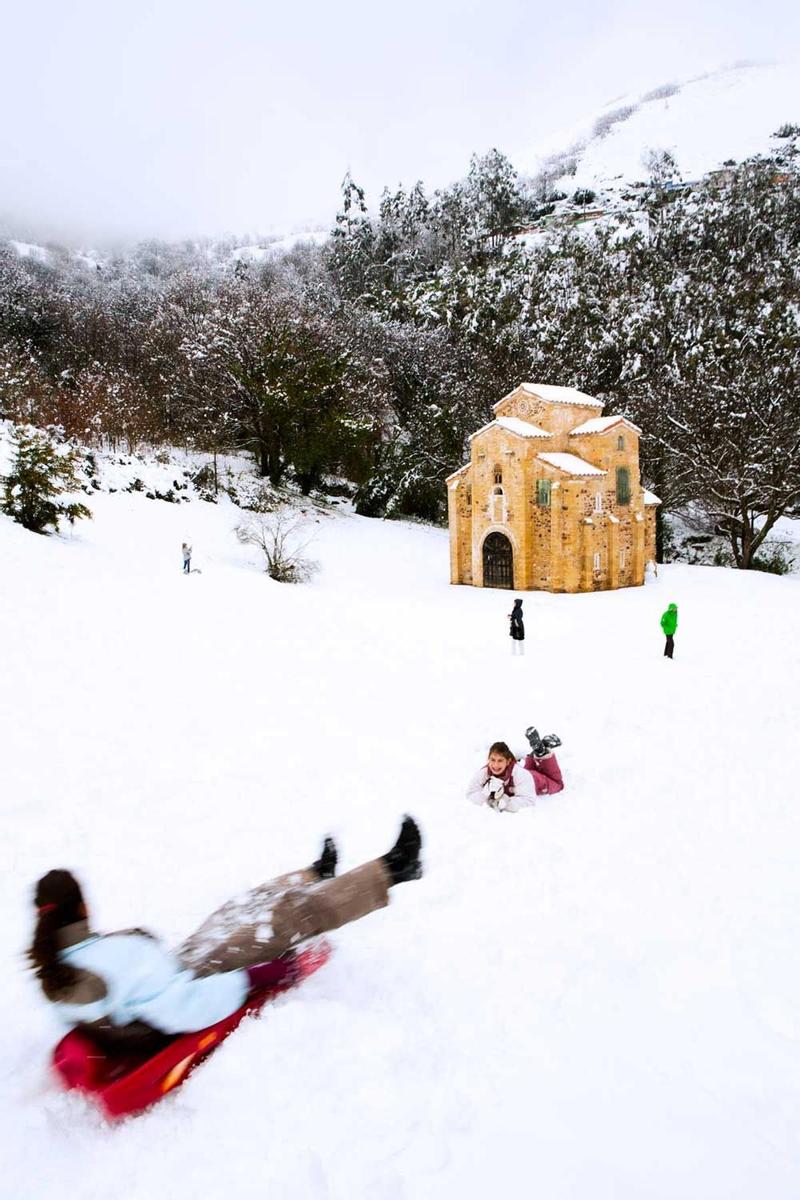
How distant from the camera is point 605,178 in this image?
68.3 m

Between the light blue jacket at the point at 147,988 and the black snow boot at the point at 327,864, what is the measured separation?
1277mm

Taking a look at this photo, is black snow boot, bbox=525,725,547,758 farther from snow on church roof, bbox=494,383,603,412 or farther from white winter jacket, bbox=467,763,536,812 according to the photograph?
snow on church roof, bbox=494,383,603,412

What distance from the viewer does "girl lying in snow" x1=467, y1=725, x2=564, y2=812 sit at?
21.4 feet

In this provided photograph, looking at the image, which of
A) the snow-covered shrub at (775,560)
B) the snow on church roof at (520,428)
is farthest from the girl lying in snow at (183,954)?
the snow-covered shrub at (775,560)

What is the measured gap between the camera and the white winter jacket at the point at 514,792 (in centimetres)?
650

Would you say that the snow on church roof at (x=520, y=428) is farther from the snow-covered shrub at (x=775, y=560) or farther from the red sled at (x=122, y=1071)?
the red sled at (x=122, y=1071)

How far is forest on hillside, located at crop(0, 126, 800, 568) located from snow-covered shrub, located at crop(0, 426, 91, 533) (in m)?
6.22

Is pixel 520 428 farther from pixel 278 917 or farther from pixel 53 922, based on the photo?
pixel 53 922

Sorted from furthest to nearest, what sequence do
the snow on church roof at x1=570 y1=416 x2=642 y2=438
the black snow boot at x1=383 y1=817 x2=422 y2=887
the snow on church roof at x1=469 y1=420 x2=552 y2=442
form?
the snow on church roof at x1=570 y1=416 x2=642 y2=438 < the snow on church roof at x1=469 y1=420 x2=552 y2=442 < the black snow boot at x1=383 y1=817 x2=422 y2=887

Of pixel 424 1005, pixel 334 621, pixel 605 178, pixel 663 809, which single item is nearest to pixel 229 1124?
pixel 424 1005

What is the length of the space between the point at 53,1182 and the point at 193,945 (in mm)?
1158

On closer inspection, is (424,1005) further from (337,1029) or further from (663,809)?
(663,809)

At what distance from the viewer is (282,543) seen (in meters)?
25.0

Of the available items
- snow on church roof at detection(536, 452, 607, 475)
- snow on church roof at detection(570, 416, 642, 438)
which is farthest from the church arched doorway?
snow on church roof at detection(570, 416, 642, 438)
